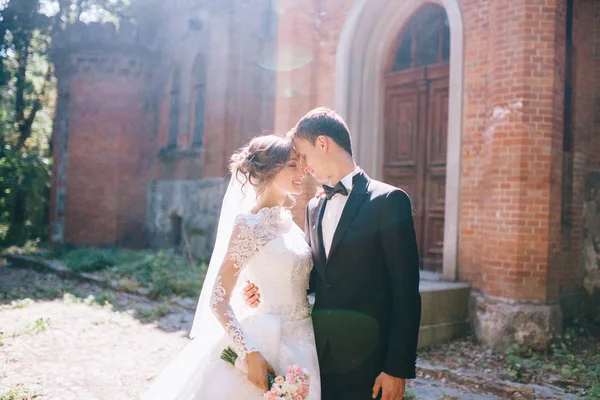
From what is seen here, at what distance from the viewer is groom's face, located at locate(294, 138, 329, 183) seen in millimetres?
2922

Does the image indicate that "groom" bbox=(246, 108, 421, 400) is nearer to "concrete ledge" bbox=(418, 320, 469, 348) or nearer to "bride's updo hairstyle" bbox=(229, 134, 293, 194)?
"bride's updo hairstyle" bbox=(229, 134, 293, 194)

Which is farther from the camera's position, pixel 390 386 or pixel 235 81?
pixel 235 81

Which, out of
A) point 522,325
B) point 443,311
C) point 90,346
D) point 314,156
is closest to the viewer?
point 314,156

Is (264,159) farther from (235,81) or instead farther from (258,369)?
(235,81)

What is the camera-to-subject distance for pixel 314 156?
2.94m

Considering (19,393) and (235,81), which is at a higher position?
(235,81)

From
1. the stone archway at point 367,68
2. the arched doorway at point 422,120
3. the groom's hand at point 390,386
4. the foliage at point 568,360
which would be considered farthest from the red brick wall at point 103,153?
the groom's hand at point 390,386

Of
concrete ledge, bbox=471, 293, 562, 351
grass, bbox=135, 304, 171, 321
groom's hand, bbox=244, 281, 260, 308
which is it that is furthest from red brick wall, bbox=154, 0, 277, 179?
groom's hand, bbox=244, 281, 260, 308

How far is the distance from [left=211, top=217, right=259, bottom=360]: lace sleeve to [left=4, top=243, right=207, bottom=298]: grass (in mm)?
7286

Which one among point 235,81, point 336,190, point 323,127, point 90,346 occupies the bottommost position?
point 90,346

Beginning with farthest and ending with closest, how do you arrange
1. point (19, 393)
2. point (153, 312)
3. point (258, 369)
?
point (153, 312) → point (19, 393) → point (258, 369)

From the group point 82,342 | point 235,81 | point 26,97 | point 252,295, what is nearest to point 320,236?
point 252,295

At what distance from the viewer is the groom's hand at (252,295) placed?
118 inches

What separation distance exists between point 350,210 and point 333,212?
17 centimetres
